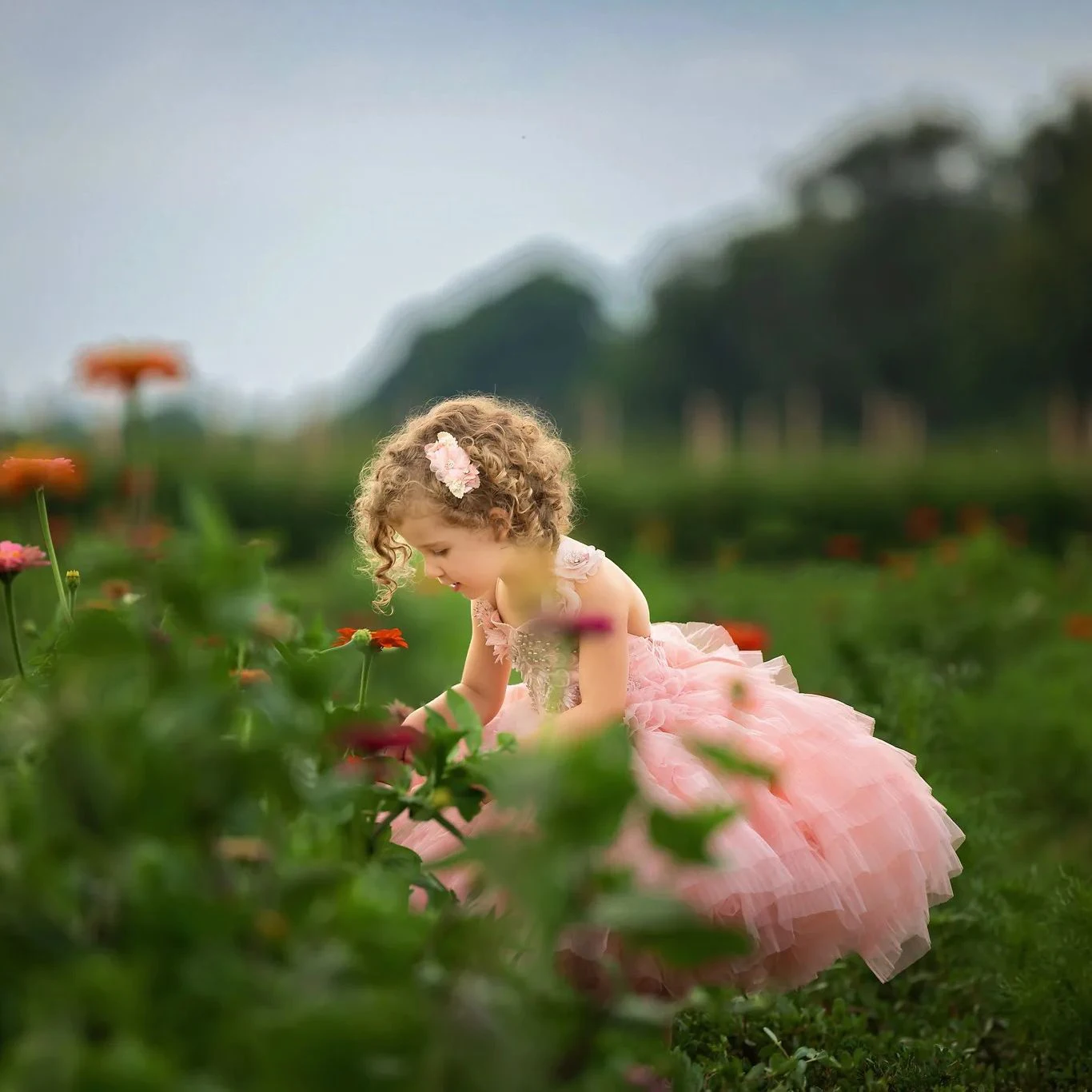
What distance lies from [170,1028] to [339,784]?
0.91ft

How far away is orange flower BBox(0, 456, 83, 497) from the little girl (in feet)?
2.03

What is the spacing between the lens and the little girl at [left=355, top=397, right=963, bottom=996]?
2068 mm

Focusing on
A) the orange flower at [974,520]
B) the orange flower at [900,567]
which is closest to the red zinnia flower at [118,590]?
the orange flower at [900,567]

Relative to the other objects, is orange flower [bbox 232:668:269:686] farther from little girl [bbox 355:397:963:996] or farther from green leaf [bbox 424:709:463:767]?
little girl [bbox 355:397:963:996]

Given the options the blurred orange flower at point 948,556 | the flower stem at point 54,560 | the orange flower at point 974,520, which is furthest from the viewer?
the orange flower at point 974,520

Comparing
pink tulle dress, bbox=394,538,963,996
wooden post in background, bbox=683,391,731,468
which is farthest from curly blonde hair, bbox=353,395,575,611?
wooden post in background, bbox=683,391,731,468

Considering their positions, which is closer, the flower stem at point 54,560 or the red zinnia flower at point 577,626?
the red zinnia flower at point 577,626

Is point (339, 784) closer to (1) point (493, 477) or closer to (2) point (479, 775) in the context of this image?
(2) point (479, 775)

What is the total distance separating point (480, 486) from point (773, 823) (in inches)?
29.5

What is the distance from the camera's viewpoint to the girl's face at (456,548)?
2328 mm

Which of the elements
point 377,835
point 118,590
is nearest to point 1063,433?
point 118,590

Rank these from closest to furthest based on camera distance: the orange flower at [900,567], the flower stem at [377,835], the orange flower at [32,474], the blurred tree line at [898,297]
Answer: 1. the flower stem at [377,835]
2. the orange flower at [32,474]
3. the orange flower at [900,567]
4. the blurred tree line at [898,297]

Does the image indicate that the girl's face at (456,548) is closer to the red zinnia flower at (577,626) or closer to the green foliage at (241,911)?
the red zinnia flower at (577,626)

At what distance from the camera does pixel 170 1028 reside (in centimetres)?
98
